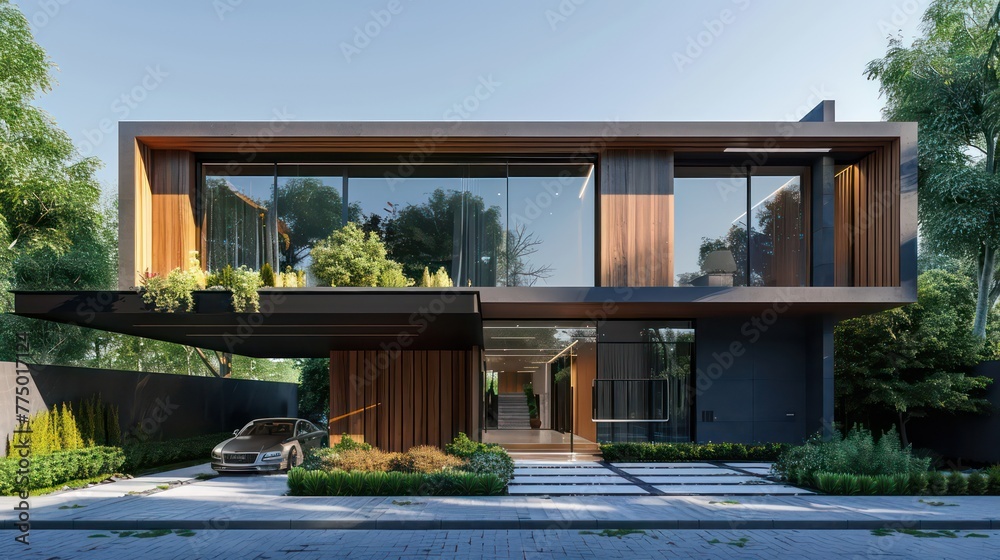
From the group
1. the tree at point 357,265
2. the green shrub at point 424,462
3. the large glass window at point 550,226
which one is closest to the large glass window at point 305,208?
the tree at point 357,265

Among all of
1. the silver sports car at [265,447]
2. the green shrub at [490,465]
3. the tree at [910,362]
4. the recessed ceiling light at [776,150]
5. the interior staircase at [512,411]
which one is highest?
the recessed ceiling light at [776,150]

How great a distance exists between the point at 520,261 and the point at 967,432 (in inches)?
489

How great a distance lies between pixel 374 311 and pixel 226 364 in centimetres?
2254

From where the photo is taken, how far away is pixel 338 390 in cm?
1767

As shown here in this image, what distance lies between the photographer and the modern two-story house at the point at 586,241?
1537 cm

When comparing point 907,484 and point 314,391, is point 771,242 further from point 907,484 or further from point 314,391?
point 314,391

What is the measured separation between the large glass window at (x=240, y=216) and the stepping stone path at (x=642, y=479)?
791 centimetres

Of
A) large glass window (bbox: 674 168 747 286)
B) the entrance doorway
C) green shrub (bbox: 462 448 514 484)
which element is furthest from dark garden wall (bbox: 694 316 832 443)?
green shrub (bbox: 462 448 514 484)

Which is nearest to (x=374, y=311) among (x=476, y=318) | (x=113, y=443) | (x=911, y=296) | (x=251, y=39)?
(x=476, y=318)

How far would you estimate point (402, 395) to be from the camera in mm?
17719

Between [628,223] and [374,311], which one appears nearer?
[374,311]

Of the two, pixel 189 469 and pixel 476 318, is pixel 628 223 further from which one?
pixel 189 469

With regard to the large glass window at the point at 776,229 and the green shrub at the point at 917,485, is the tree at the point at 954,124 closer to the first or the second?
the large glass window at the point at 776,229

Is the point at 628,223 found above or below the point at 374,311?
above
